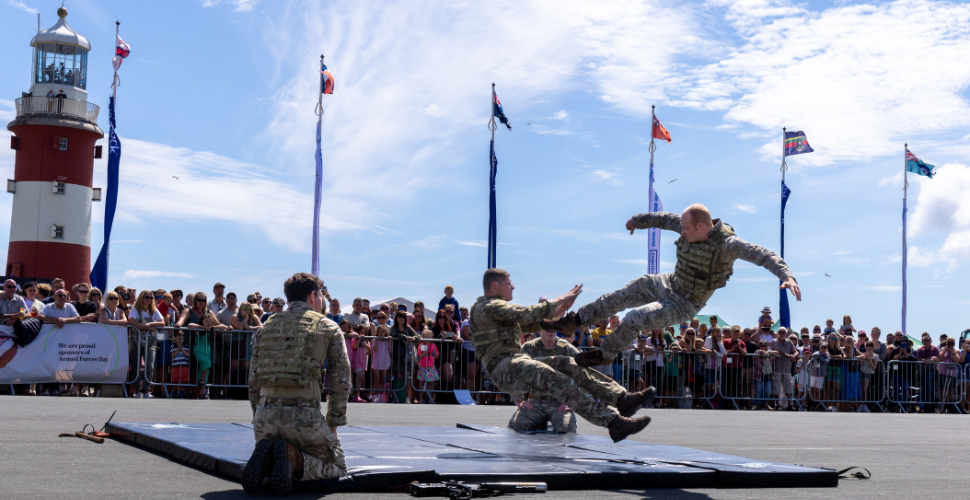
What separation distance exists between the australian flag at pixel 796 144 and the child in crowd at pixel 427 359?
2102 cm

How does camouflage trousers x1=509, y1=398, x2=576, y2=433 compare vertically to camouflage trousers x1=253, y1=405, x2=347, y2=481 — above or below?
below

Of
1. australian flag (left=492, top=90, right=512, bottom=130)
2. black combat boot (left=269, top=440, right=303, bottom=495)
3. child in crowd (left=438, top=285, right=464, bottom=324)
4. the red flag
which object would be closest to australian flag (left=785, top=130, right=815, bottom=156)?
the red flag

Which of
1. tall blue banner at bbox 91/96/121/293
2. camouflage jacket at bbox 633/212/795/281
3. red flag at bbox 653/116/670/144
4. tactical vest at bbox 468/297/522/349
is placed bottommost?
tactical vest at bbox 468/297/522/349

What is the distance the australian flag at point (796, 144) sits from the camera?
1277 inches

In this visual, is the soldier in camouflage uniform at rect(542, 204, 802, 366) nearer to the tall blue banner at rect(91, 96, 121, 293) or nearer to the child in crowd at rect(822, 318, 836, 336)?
the child in crowd at rect(822, 318, 836, 336)

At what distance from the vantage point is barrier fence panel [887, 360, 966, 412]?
62.6ft

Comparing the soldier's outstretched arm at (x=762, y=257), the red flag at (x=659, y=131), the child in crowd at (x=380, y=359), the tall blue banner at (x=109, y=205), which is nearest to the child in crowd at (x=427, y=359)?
the child in crowd at (x=380, y=359)

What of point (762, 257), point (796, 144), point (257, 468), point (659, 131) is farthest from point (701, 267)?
point (796, 144)

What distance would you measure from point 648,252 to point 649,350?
476 inches

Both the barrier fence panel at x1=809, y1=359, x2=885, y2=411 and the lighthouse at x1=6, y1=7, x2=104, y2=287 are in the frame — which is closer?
the barrier fence panel at x1=809, y1=359, x2=885, y2=411

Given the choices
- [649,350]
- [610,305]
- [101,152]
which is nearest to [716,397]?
[649,350]

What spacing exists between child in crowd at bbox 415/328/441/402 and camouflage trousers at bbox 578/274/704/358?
28.6 feet

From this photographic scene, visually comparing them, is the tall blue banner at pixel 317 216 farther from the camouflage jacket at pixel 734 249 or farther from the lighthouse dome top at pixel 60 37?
the camouflage jacket at pixel 734 249

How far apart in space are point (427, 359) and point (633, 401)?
30.7ft
